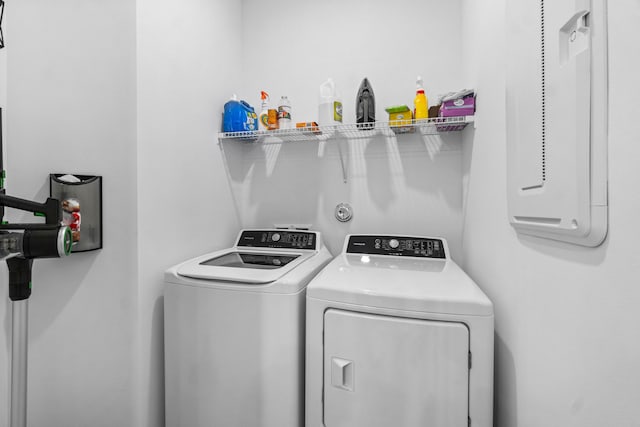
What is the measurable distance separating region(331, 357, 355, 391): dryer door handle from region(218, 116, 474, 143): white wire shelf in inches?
54.2

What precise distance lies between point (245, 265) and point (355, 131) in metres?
1.19

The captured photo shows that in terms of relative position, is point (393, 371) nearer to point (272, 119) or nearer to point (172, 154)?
point (172, 154)

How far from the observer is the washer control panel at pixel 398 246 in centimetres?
184

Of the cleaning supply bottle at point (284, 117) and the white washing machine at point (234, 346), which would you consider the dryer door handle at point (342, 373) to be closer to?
the white washing machine at point (234, 346)

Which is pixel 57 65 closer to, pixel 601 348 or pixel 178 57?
pixel 178 57

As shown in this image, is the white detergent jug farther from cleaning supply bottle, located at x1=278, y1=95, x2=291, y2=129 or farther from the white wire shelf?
cleaning supply bottle, located at x1=278, y1=95, x2=291, y2=129

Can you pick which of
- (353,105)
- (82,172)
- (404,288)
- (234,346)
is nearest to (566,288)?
(404,288)

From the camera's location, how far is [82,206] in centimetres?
133

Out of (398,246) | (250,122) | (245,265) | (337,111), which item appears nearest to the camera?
(245,265)

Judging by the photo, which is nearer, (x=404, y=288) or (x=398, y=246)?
(x=404, y=288)

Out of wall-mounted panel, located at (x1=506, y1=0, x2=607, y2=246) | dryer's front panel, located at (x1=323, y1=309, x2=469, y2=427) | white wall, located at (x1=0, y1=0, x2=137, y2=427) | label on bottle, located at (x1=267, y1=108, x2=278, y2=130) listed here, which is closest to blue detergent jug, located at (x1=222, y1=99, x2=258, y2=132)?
label on bottle, located at (x1=267, y1=108, x2=278, y2=130)

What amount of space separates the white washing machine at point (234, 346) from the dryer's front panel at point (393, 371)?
185 millimetres

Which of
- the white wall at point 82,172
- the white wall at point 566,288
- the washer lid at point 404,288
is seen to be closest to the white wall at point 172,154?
the white wall at point 82,172

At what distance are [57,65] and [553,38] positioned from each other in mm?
Answer: 1929
